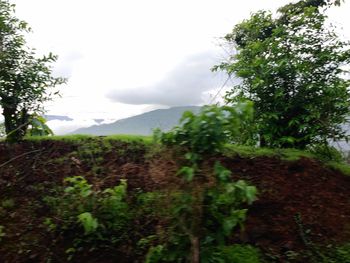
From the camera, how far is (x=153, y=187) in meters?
4.36

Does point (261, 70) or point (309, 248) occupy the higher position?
point (261, 70)

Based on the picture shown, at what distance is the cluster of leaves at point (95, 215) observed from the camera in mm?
4000

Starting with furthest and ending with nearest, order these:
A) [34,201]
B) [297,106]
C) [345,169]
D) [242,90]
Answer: [242,90]
[297,106]
[345,169]
[34,201]

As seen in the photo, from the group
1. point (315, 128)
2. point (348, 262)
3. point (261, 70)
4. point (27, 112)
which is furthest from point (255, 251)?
point (27, 112)

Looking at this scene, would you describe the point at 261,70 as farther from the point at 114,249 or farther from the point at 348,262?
the point at 114,249

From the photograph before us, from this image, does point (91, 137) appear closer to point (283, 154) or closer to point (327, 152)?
point (283, 154)

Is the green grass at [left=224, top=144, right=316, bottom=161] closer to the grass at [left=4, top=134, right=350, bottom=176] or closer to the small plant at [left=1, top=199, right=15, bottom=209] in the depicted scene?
the grass at [left=4, top=134, right=350, bottom=176]

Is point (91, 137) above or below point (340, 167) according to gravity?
above

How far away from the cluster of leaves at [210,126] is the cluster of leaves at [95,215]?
1.28 meters

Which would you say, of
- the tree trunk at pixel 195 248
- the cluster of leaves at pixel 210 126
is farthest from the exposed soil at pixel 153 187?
the tree trunk at pixel 195 248

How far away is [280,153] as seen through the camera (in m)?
6.01

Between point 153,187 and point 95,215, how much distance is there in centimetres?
72

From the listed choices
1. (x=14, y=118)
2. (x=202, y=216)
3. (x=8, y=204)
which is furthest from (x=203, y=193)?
(x=14, y=118)

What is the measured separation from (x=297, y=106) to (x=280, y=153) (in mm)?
933
